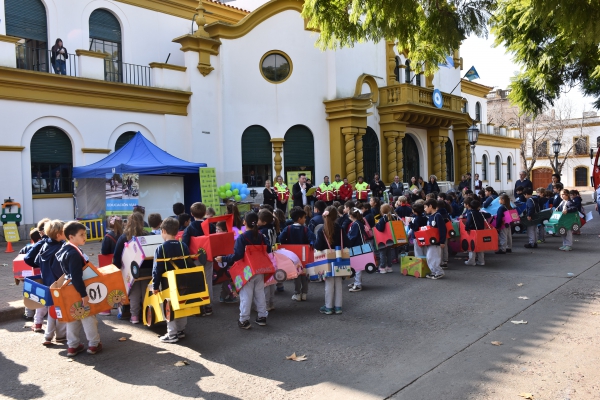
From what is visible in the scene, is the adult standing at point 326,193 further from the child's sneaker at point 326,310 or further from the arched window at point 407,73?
the arched window at point 407,73

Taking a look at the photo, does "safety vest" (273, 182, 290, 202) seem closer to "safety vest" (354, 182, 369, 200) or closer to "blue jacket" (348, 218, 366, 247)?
"safety vest" (354, 182, 369, 200)

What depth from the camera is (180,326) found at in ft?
21.7

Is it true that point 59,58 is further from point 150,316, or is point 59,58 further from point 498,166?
point 498,166

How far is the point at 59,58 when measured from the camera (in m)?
15.8

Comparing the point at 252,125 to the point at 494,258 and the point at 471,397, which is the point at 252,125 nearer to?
the point at 494,258

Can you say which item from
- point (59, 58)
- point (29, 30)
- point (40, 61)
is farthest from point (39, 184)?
point (29, 30)

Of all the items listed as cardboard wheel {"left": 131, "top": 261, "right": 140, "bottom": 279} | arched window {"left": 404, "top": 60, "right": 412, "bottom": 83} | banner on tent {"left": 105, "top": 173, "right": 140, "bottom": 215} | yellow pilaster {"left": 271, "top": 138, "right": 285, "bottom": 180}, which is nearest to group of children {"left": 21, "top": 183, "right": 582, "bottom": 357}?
cardboard wheel {"left": 131, "top": 261, "right": 140, "bottom": 279}

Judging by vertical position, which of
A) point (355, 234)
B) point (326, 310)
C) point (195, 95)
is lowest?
point (326, 310)

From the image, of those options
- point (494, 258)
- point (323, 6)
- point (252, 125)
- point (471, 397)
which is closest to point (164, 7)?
point (252, 125)

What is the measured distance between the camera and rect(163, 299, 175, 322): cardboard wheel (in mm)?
6199

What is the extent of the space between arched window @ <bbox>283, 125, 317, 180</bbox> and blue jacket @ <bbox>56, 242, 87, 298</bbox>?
15.6 m

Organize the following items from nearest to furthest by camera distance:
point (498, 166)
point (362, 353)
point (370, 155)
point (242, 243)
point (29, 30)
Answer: point (362, 353) → point (242, 243) → point (29, 30) → point (370, 155) → point (498, 166)

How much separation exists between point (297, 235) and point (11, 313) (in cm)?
443

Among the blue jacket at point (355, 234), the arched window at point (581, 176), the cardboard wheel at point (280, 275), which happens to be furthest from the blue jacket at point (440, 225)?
the arched window at point (581, 176)
